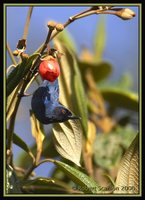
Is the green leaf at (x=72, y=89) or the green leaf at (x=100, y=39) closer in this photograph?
the green leaf at (x=72, y=89)

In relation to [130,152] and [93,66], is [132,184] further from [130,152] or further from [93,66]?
[93,66]

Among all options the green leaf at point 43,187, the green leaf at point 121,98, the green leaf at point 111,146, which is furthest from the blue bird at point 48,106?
the green leaf at point 121,98

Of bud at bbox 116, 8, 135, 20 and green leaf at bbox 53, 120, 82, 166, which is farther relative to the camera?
green leaf at bbox 53, 120, 82, 166

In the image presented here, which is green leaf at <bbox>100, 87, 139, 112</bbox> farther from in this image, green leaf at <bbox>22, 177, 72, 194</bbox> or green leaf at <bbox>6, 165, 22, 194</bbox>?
green leaf at <bbox>6, 165, 22, 194</bbox>

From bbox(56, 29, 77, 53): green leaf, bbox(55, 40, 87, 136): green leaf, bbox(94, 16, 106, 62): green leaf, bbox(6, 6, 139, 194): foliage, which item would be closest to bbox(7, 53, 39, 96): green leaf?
bbox(6, 6, 139, 194): foliage

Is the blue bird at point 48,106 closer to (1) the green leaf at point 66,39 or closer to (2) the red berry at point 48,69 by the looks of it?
(2) the red berry at point 48,69

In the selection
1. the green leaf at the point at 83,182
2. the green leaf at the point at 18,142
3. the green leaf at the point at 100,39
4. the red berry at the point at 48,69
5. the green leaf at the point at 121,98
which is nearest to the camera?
the red berry at the point at 48,69
